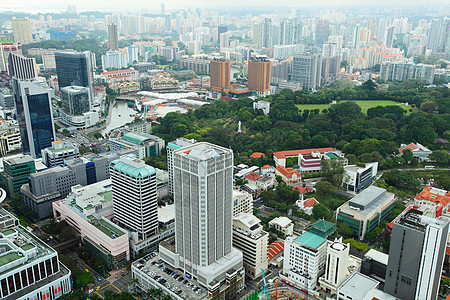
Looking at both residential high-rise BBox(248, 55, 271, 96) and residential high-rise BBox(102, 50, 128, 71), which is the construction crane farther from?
residential high-rise BBox(102, 50, 128, 71)

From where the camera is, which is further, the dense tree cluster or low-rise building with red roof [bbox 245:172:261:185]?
the dense tree cluster

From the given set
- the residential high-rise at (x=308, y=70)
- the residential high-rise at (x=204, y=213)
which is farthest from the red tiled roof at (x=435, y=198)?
the residential high-rise at (x=308, y=70)

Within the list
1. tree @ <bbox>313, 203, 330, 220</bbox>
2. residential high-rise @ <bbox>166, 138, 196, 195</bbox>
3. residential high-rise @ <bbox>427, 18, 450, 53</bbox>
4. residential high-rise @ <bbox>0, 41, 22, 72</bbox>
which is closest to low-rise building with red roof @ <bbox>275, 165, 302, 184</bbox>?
tree @ <bbox>313, 203, 330, 220</bbox>

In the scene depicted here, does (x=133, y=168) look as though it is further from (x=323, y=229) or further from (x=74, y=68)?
(x=74, y=68)

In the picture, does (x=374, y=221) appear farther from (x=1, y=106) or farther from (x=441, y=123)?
(x=1, y=106)

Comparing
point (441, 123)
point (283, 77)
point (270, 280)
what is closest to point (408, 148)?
point (441, 123)

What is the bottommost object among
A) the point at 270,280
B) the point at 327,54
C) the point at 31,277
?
the point at 270,280
